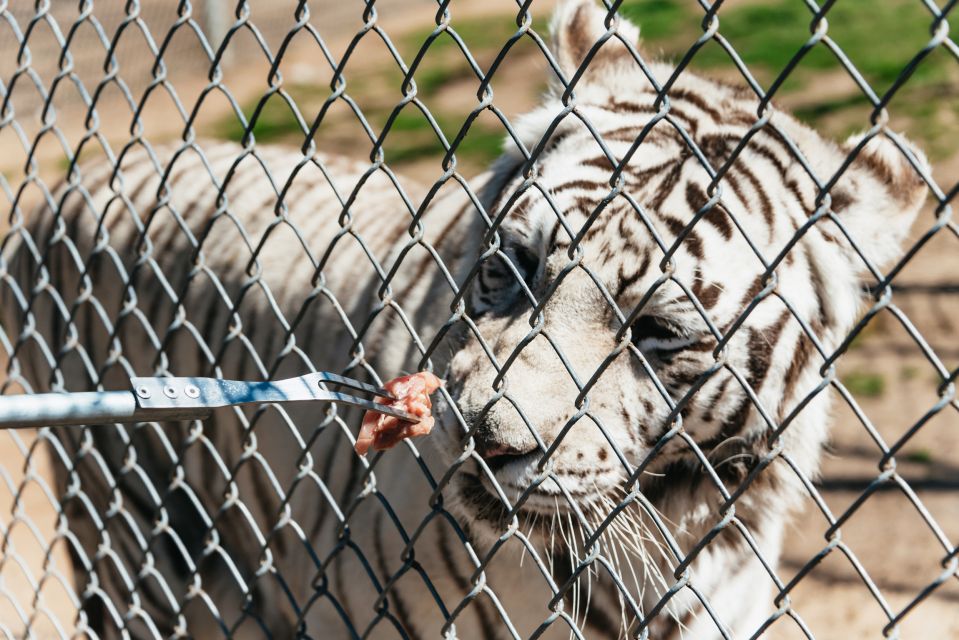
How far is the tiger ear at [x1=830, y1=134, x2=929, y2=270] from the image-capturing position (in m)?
1.37

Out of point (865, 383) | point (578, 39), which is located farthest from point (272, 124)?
point (578, 39)

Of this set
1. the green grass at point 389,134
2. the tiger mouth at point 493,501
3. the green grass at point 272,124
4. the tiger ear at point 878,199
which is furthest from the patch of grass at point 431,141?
the tiger mouth at point 493,501

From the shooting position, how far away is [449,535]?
5.29 ft

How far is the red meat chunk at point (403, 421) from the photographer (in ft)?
4.01

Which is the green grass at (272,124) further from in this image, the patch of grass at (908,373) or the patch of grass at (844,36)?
the patch of grass at (908,373)

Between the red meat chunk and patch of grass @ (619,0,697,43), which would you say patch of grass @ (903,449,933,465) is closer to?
the red meat chunk

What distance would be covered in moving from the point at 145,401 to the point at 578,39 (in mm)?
1066

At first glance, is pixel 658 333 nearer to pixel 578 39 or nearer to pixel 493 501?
pixel 493 501

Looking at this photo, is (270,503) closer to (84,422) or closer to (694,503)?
(694,503)

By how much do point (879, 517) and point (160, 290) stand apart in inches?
70.2

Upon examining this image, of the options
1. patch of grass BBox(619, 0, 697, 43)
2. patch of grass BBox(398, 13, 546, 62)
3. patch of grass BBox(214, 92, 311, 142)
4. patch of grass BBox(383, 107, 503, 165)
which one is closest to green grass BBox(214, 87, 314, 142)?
patch of grass BBox(214, 92, 311, 142)

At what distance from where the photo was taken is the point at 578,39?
5.75ft

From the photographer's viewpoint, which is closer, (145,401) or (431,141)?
(145,401)

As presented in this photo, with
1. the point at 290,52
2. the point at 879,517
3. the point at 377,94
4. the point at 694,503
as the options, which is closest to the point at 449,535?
the point at 694,503
